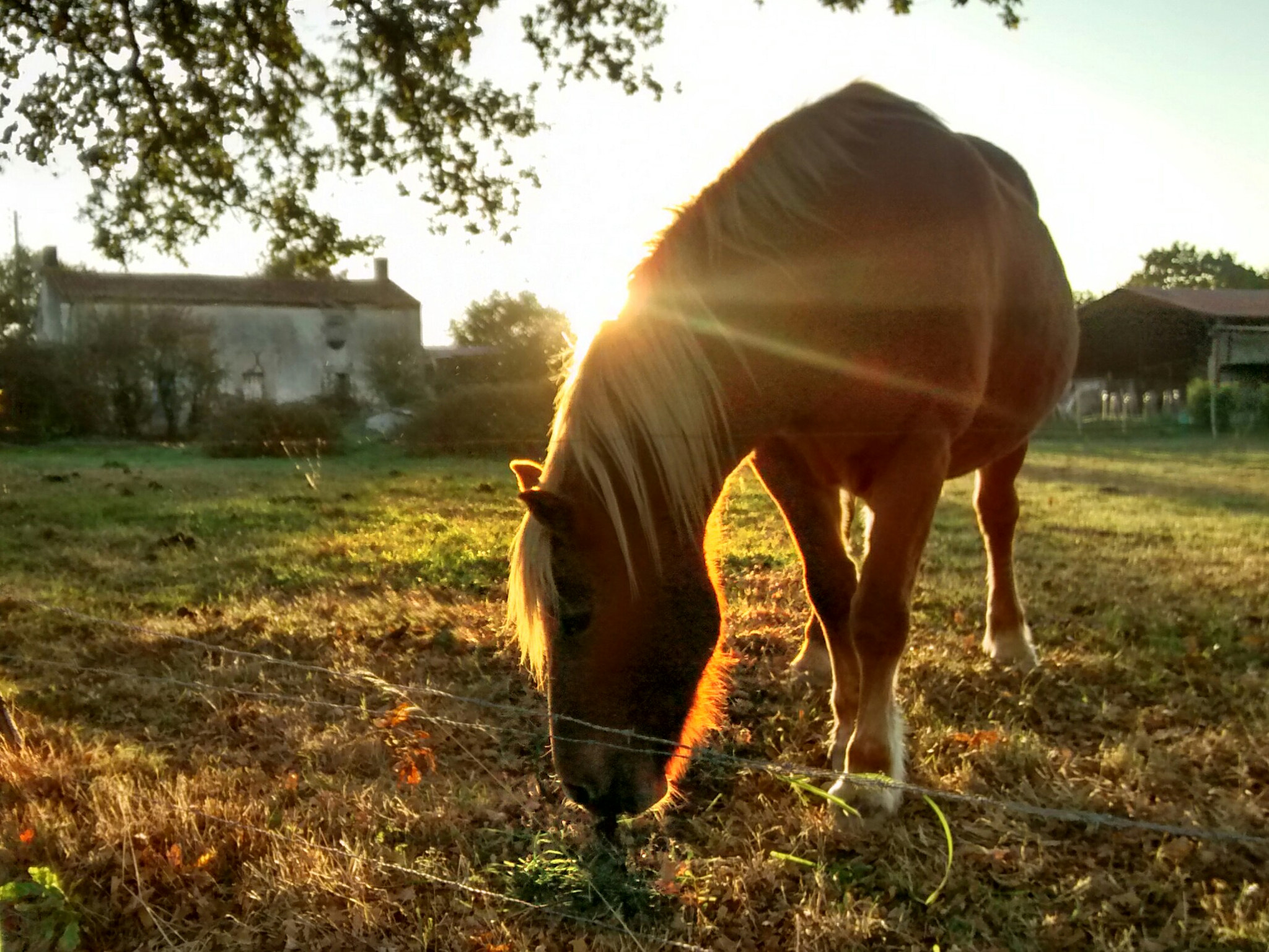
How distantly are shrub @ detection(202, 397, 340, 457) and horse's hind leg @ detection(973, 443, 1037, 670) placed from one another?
13.5 metres

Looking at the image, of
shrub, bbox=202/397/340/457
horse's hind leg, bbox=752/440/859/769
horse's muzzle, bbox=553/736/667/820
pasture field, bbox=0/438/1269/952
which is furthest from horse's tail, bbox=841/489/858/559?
shrub, bbox=202/397/340/457

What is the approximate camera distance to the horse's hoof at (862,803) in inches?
103

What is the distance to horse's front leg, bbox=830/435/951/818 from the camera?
2801mm

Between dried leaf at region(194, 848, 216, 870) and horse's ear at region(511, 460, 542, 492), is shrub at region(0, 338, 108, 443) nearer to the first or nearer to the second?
dried leaf at region(194, 848, 216, 870)

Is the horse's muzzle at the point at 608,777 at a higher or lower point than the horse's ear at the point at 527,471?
lower

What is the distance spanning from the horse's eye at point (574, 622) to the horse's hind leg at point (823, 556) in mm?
1101

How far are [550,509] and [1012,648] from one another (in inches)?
115

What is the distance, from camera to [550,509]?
6.95 ft

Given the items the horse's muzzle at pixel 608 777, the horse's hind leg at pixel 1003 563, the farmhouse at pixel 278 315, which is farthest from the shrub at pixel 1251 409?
the farmhouse at pixel 278 315

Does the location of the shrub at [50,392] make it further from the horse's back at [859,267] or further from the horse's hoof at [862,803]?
the horse's hoof at [862,803]

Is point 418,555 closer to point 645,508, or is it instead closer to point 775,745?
point 775,745

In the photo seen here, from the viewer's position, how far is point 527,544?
2.21 m

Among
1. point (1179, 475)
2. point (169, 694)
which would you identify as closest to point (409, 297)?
point (1179, 475)

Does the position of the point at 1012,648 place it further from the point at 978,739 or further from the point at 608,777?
the point at 608,777
